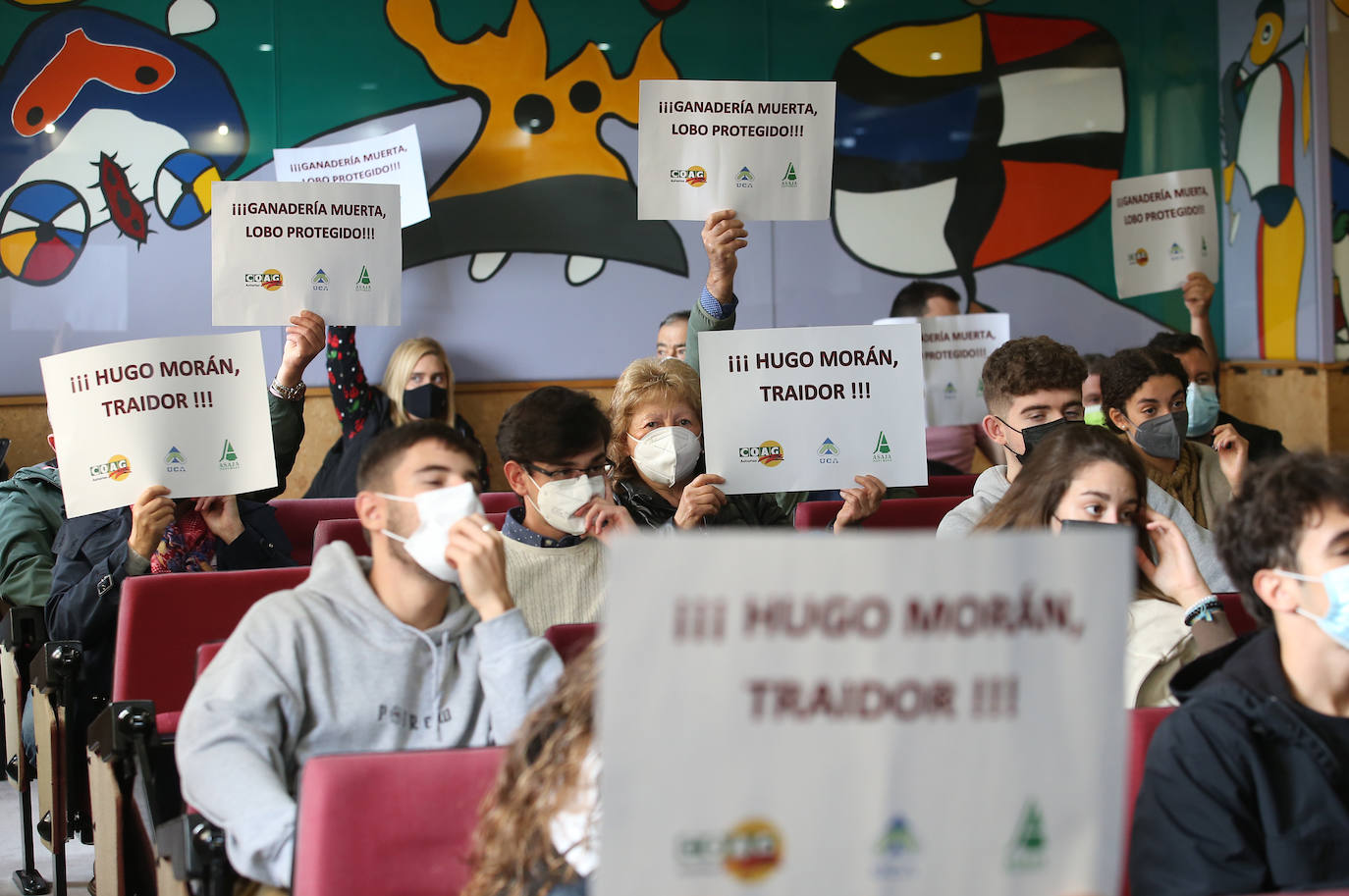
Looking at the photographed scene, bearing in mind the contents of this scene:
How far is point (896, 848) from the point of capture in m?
1.14

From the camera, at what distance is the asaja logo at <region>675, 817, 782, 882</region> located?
1.10m

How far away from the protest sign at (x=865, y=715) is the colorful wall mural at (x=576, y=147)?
18.9ft

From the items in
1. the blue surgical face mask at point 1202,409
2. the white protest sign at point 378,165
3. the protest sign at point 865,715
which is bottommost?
the protest sign at point 865,715

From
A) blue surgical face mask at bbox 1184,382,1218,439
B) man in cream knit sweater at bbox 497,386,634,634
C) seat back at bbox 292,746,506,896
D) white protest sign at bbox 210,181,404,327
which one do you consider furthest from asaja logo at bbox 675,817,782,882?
blue surgical face mask at bbox 1184,382,1218,439

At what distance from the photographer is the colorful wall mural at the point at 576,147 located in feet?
20.8

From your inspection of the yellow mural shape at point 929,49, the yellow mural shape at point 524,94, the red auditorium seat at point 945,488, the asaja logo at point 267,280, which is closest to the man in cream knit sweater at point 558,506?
the asaja logo at point 267,280

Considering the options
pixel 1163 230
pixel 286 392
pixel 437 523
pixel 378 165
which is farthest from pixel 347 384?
pixel 437 523

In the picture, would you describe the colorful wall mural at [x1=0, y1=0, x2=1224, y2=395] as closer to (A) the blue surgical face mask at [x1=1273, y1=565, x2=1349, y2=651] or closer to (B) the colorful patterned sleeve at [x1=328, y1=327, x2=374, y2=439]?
(B) the colorful patterned sleeve at [x1=328, y1=327, x2=374, y2=439]

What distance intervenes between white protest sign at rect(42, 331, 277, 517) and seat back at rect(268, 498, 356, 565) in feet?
2.96

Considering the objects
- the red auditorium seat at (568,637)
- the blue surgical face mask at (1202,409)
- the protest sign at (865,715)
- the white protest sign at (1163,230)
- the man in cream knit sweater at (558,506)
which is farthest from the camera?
the white protest sign at (1163,230)

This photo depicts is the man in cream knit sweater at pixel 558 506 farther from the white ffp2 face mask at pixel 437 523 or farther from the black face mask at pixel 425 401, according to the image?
the black face mask at pixel 425 401

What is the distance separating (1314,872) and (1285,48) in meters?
6.29

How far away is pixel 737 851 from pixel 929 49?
663 centimetres

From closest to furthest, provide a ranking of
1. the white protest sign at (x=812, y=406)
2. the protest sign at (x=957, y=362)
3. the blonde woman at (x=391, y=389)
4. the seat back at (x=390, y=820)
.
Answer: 1. the seat back at (x=390, y=820)
2. the white protest sign at (x=812, y=406)
3. the protest sign at (x=957, y=362)
4. the blonde woman at (x=391, y=389)
